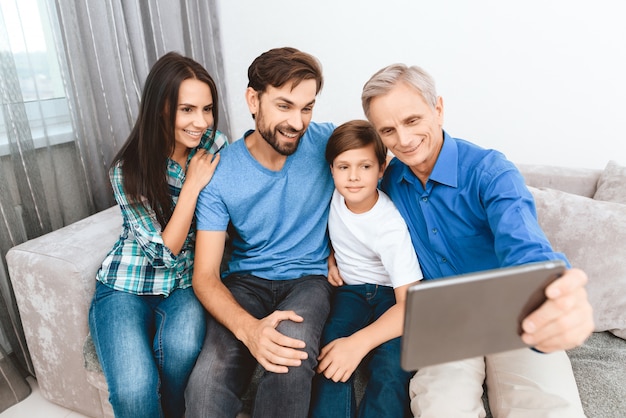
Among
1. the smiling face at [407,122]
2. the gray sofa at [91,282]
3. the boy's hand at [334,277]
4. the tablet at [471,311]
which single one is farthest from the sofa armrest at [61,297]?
the tablet at [471,311]

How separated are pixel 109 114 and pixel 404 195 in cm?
116

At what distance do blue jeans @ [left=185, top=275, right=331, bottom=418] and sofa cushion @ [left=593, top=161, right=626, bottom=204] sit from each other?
97 centimetres

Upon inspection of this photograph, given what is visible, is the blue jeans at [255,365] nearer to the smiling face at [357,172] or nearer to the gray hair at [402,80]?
the smiling face at [357,172]

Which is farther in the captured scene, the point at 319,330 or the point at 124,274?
the point at 124,274

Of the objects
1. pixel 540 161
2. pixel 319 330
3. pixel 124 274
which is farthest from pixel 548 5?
pixel 124 274

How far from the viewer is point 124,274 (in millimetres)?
1319

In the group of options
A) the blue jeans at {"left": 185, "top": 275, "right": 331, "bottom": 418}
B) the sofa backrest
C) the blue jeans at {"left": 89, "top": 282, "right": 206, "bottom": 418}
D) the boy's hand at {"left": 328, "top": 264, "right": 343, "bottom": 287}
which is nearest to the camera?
the blue jeans at {"left": 185, "top": 275, "right": 331, "bottom": 418}

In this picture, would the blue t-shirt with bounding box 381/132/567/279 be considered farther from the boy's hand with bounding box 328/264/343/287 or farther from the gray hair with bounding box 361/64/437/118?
the boy's hand with bounding box 328/264/343/287

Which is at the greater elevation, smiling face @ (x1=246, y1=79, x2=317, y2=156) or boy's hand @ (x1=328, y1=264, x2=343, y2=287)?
smiling face @ (x1=246, y1=79, x2=317, y2=156)

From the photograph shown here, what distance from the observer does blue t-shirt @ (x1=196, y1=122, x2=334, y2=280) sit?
4.44 ft

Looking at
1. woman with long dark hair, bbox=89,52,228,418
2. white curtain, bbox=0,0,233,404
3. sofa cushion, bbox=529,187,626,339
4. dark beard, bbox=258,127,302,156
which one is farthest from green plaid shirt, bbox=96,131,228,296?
sofa cushion, bbox=529,187,626,339

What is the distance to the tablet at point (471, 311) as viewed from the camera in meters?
0.60

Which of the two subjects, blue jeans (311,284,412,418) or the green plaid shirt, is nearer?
blue jeans (311,284,412,418)

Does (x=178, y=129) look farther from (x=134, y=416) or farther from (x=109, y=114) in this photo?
(x=134, y=416)
